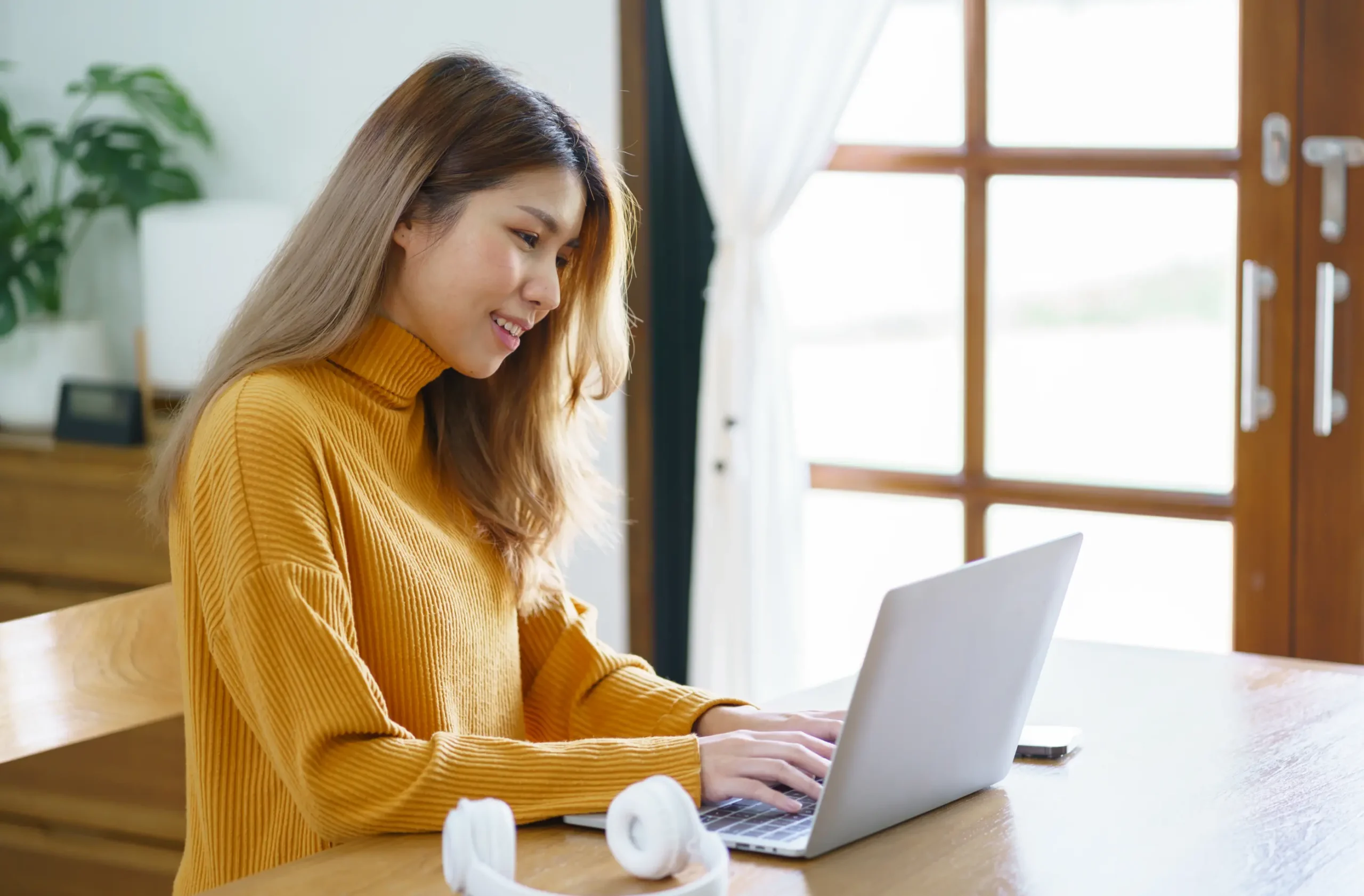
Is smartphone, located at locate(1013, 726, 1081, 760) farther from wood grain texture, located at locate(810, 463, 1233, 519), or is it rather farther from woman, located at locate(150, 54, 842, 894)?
wood grain texture, located at locate(810, 463, 1233, 519)

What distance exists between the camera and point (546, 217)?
5.23 ft

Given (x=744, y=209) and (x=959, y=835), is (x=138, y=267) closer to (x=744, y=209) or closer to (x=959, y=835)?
(x=744, y=209)

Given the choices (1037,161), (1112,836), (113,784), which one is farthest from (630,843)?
(113,784)

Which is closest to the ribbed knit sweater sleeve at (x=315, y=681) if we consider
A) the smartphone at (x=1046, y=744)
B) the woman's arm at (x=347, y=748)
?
the woman's arm at (x=347, y=748)

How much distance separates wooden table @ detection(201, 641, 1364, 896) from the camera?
123 cm

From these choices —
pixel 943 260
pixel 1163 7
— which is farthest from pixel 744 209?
pixel 1163 7

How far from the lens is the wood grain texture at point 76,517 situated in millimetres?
3096

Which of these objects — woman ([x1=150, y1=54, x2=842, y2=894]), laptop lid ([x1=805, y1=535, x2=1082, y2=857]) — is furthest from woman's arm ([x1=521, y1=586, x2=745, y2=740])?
laptop lid ([x1=805, y1=535, x2=1082, y2=857])

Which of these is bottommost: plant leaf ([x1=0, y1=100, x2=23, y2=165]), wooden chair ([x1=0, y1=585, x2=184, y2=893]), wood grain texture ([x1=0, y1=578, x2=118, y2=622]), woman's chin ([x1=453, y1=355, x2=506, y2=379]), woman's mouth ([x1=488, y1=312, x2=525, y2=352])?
wooden chair ([x1=0, y1=585, x2=184, y2=893])

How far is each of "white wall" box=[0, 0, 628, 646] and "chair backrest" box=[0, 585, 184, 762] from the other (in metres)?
1.31

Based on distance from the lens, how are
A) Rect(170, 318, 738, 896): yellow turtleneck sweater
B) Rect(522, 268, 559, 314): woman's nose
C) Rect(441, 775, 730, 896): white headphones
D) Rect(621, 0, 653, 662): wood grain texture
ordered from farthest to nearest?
Rect(621, 0, 653, 662): wood grain texture → Rect(522, 268, 559, 314): woman's nose → Rect(170, 318, 738, 896): yellow turtleneck sweater → Rect(441, 775, 730, 896): white headphones

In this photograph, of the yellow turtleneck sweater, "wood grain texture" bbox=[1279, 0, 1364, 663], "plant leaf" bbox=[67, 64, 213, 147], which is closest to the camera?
the yellow turtleneck sweater

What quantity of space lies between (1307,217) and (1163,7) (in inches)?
16.3

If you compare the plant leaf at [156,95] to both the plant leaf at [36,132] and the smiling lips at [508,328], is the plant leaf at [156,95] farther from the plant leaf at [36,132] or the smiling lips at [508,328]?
the smiling lips at [508,328]
